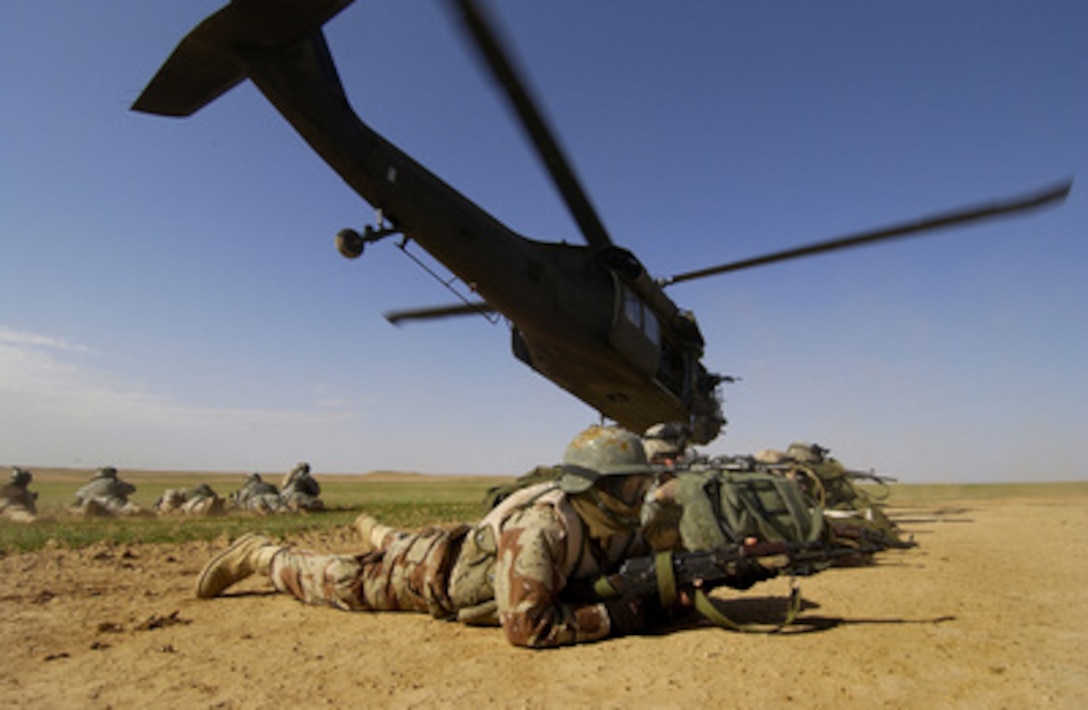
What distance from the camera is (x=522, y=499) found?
4.01 m

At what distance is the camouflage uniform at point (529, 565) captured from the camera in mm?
3600

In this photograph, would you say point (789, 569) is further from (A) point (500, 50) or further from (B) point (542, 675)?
(A) point (500, 50)

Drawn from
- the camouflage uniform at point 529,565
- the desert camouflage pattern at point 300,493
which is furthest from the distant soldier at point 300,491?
the camouflage uniform at point 529,565

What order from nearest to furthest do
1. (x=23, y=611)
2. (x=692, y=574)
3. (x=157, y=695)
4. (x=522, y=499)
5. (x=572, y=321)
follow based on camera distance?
(x=157, y=695)
(x=692, y=574)
(x=522, y=499)
(x=23, y=611)
(x=572, y=321)

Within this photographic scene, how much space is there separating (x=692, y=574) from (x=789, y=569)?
23.2 inches

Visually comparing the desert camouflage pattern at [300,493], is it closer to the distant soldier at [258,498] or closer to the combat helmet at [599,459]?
the distant soldier at [258,498]

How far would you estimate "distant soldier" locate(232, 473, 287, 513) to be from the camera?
1641 centimetres

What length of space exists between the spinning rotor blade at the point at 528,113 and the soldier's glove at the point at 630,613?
4.09m

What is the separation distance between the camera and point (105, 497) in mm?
14391

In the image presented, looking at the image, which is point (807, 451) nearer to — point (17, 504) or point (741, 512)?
point (741, 512)

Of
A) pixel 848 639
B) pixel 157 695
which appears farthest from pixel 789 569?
pixel 157 695

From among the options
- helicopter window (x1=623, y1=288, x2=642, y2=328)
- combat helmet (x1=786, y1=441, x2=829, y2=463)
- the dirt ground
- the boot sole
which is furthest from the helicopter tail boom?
combat helmet (x1=786, y1=441, x2=829, y2=463)

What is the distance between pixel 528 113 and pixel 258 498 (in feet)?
48.3

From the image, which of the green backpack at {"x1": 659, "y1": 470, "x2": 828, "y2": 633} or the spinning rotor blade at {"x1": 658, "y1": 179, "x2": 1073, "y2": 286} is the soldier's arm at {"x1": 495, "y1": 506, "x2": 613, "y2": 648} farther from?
the spinning rotor blade at {"x1": 658, "y1": 179, "x2": 1073, "y2": 286}
